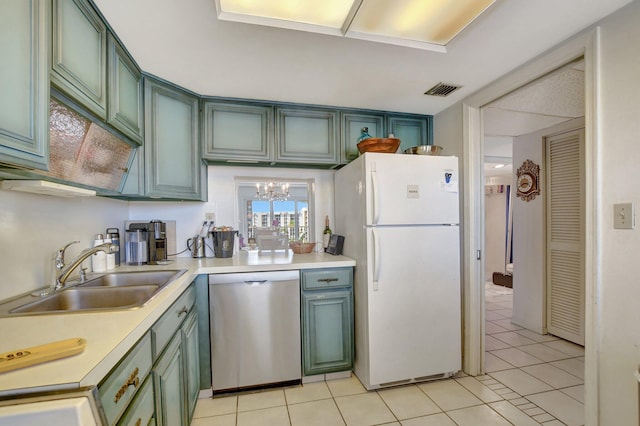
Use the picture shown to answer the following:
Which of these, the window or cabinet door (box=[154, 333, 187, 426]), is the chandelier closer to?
the window

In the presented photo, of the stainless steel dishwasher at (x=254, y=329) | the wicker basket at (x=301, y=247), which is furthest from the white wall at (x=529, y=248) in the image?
the stainless steel dishwasher at (x=254, y=329)

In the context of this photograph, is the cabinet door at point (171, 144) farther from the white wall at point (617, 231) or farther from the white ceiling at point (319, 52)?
the white wall at point (617, 231)

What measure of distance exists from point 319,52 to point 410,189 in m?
1.10

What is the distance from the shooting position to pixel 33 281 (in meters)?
1.38

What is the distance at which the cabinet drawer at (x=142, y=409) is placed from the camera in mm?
904

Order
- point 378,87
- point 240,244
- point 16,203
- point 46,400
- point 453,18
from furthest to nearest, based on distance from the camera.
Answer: point 240,244 → point 378,87 → point 453,18 → point 16,203 → point 46,400

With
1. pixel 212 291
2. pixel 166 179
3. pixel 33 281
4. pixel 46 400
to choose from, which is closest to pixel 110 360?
pixel 46 400

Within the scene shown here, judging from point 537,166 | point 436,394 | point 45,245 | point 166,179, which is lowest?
point 436,394

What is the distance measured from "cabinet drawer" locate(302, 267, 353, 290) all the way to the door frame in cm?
97

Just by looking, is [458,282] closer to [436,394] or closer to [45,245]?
[436,394]

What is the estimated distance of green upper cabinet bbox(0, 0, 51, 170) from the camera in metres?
0.83

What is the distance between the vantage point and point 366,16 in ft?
4.63

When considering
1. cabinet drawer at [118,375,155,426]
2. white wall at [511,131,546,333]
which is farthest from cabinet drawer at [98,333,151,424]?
white wall at [511,131,546,333]

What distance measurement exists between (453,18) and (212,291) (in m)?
2.13
